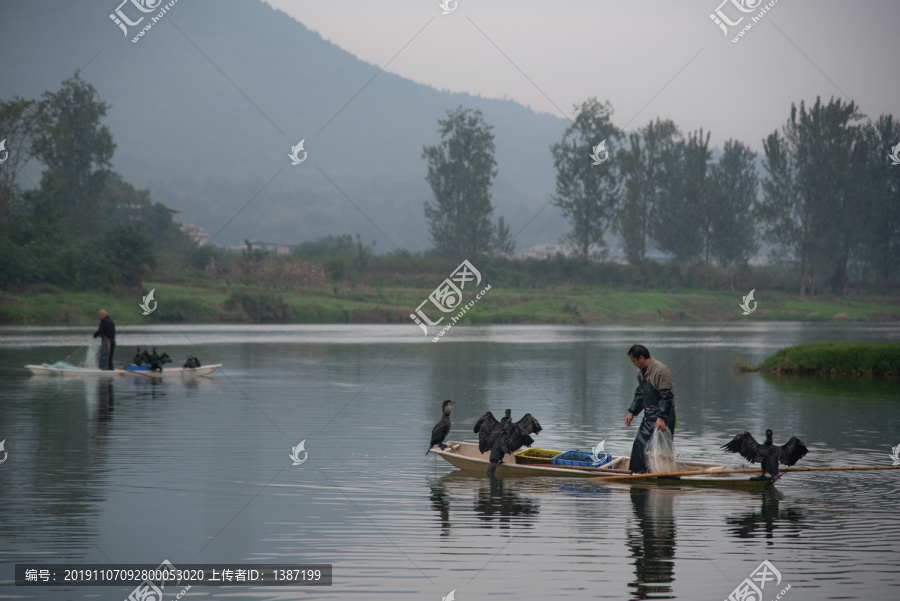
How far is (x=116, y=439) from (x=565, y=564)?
1092 centimetres

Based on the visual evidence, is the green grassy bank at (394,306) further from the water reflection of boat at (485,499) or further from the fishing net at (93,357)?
the water reflection of boat at (485,499)

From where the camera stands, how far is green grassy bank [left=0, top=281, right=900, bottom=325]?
200ft

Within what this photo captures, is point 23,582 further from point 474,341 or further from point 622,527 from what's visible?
point 474,341

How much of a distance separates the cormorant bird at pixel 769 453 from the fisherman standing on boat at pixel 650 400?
107cm

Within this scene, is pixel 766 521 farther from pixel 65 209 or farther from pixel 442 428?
pixel 65 209

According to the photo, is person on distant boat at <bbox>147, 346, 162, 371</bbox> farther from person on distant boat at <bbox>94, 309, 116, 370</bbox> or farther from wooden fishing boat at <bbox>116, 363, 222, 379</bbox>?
person on distant boat at <bbox>94, 309, 116, 370</bbox>

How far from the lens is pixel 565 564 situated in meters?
9.47

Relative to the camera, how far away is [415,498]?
12.5 m

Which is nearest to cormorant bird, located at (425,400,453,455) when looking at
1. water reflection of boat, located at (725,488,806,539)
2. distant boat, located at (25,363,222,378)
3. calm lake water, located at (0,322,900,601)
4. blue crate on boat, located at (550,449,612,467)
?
calm lake water, located at (0,322,900,601)

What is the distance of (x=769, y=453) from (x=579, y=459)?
2812mm

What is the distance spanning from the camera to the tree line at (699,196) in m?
89.2

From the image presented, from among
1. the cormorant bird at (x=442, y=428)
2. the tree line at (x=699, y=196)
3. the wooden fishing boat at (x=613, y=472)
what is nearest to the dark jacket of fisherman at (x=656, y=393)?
the wooden fishing boat at (x=613, y=472)

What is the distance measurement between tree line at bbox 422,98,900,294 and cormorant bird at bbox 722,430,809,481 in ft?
251

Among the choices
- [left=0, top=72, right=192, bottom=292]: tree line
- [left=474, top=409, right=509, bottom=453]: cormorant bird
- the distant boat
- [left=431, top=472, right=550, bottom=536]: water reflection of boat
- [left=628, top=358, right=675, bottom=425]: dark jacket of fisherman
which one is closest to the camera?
[left=431, top=472, right=550, bottom=536]: water reflection of boat
